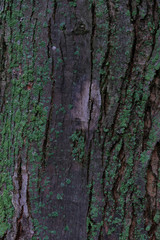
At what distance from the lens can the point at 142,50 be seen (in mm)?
999

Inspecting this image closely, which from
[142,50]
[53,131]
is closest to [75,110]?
[53,131]

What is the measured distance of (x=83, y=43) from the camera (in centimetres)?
99

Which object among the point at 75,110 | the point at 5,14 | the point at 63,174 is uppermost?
the point at 5,14

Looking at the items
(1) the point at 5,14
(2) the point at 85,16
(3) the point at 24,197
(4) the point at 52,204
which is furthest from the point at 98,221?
(1) the point at 5,14

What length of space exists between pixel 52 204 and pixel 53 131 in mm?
355

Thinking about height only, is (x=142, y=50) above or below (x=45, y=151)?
above

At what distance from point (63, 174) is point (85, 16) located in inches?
29.7

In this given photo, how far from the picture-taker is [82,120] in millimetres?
1013

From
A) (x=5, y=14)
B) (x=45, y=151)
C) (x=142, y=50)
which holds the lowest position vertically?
(x=45, y=151)

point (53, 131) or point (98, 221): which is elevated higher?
point (53, 131)

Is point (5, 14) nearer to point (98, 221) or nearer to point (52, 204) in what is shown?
point (52, 204)

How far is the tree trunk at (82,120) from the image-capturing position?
0.99 m

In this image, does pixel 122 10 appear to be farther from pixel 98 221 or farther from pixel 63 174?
pixel 98 221

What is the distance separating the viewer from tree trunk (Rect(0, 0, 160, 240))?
3.25 ft
